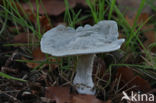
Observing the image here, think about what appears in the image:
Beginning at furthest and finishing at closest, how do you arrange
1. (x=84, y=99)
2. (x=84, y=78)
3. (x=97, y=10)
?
(x=97, y=10) < (x=84, y=78) < (x=84, y=99)

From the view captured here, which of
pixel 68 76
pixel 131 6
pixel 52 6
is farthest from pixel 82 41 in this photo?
pixel 131 6

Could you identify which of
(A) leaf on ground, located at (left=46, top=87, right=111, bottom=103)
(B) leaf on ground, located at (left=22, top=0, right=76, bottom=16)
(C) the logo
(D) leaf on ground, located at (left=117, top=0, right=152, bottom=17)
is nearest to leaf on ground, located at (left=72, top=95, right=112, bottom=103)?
(A) leaf on ground, located at (left=46, top=87, right=111, bottom=103)

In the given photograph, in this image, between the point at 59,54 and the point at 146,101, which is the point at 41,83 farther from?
the point at 146,101

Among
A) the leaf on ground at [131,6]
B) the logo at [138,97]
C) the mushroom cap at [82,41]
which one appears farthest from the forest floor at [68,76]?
the leaf on ground at [131,6]

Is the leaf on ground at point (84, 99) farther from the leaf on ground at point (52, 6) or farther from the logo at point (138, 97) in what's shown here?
the leaf on ground at point (52, 6)

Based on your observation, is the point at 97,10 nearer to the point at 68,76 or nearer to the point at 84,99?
the point at 68,76

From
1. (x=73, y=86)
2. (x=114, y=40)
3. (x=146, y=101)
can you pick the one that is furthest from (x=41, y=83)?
(x=146, y=101)
